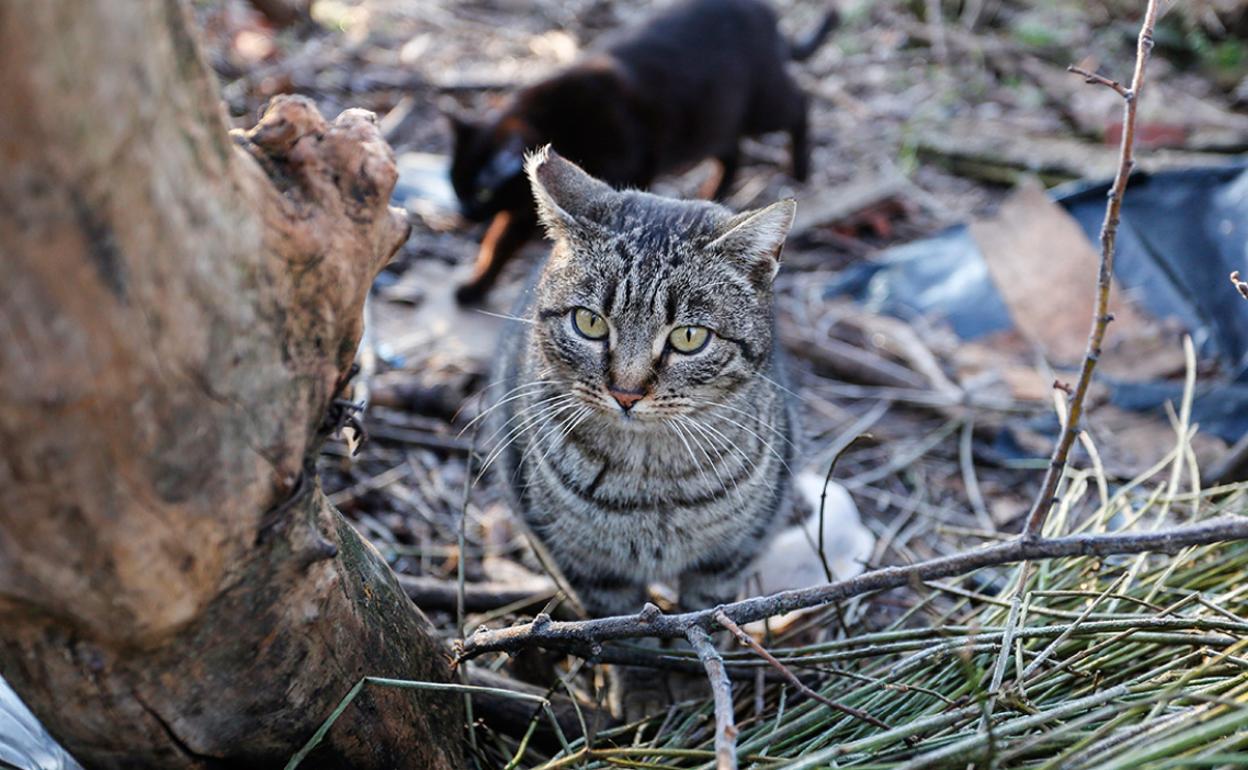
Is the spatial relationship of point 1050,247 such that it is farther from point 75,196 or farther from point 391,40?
point 391,40

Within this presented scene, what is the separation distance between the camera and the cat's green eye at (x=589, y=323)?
238 centimetres

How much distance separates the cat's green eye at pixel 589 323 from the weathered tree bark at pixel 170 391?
80cm

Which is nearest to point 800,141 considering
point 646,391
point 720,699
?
point 646,391

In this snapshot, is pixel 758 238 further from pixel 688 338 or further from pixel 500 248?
pixel 500 248

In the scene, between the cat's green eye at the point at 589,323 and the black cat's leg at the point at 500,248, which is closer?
the cat's green eye at the point at 589,323

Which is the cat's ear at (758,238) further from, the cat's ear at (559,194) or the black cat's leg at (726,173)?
the black cat's leg at (726,173)

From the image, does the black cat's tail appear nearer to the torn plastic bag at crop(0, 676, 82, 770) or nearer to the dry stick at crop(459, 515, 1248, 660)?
the dry stick at crop(459, 515, 1248, 660)

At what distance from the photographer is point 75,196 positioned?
107 cm

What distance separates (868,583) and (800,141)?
465 cm

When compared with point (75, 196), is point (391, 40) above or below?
below

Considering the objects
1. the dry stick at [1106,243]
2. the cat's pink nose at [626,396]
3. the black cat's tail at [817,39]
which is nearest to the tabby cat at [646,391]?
the cat's pink nose at [626,396]

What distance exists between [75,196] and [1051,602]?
2.21 metres

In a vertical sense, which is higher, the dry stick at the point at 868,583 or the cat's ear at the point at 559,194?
the cat's ear at the point at 559,194

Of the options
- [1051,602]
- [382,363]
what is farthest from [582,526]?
[382,363]
